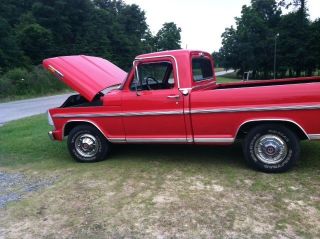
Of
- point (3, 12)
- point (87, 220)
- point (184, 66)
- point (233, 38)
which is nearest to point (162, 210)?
point (87, 220)

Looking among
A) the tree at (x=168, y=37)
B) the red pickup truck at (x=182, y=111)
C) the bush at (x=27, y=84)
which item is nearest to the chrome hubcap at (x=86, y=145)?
the red pickup truck at (x=182, y=111)

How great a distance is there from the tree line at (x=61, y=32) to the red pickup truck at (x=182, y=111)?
36.7 m

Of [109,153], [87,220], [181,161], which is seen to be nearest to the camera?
[87,220]

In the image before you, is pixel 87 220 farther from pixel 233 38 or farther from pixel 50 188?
pixel 233 38

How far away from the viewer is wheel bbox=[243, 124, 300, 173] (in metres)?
5.51

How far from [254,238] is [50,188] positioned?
3.25 metres

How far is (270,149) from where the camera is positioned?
5.63 m

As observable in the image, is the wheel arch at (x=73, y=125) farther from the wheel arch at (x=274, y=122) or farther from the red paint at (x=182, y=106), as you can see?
the wheel arch at (x=274, y=122)

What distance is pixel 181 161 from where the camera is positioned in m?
6.63

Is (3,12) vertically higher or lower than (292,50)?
higher

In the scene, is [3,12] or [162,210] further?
[3,12]

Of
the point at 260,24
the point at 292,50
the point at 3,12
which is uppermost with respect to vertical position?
the point at 3,12

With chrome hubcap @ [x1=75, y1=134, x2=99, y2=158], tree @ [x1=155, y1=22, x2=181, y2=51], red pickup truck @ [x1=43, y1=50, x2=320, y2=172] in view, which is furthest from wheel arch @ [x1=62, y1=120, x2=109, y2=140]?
tree @ [x1=155, y1=22, x2=181, y2=51]

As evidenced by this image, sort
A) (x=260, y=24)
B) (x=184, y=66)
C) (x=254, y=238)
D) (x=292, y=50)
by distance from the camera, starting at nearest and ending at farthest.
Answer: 1. (x=254, y=238)
2. (x=184, y=66)
3. (x=292, y=50)
4. (x=260, y=24)
